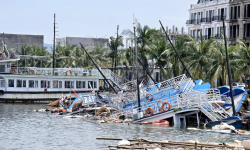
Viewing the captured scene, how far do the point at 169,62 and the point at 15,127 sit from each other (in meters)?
27.7

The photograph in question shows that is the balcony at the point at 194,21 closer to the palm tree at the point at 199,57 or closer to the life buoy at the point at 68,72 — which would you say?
the palm tree at the point at 199,57

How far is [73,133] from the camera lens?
31.4 meters

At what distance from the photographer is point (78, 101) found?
44188 millimetres

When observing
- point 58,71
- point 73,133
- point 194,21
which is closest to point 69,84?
point 58,71

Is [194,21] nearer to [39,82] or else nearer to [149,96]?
[39,82]

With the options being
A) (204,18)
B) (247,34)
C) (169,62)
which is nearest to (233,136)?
(169,62)

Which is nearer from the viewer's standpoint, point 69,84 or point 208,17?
point 69,84

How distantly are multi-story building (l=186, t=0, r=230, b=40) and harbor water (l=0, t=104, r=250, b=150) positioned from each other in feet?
131

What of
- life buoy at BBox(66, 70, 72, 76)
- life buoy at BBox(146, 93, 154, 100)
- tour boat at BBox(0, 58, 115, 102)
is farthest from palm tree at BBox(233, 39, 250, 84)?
life buoy at BBox(66, 70, 72, 76)

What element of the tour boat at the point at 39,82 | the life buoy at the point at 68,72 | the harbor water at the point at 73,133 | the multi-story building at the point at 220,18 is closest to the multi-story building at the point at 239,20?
the multi-story building at the point at 220,18

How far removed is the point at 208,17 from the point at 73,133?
49.2 meters

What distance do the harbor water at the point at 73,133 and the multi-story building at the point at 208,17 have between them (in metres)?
40.1

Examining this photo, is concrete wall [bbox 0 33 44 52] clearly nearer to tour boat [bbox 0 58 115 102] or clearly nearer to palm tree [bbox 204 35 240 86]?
tour boat [bbox 0 58 115 102]

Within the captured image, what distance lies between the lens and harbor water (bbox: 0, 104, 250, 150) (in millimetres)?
27034
